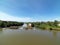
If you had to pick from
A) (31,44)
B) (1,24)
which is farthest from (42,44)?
(1,24)

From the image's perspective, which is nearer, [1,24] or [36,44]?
[36,44]

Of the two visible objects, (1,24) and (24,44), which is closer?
(24,44)

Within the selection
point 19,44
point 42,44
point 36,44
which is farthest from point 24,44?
point 42,44

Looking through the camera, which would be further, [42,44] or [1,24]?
[1,24]

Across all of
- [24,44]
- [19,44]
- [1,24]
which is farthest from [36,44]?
[1,24]

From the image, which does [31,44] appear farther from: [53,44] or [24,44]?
[53,44]

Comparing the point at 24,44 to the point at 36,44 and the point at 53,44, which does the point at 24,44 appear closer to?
the point at 36,44

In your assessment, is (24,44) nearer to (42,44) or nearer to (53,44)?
(42,44)
